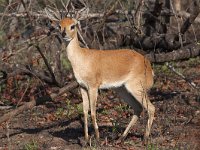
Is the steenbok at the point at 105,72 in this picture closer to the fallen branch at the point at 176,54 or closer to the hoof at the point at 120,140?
the hoof at the point at 120,140

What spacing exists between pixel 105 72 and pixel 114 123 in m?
1.20

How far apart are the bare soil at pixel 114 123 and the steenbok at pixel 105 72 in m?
0.31

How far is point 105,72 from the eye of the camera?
7812 millimetres

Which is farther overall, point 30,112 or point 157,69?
point 157,69

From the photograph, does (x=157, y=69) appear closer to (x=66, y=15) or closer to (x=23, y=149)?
(x=66, y=15)

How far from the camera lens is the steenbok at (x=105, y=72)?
755 cm

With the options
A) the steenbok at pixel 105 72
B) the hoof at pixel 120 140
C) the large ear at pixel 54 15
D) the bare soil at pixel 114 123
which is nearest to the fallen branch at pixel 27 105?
the bare soil at pixel 114 123

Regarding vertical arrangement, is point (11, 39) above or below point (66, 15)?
below

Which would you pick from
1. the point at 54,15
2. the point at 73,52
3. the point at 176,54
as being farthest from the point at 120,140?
the point at 176,54

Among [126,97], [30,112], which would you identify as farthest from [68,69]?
[126,97]

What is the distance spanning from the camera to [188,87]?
10719mm

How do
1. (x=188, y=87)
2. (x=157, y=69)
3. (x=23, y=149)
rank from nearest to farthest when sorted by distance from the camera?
(x=23, y=149), (x=188, y=87), (x=157, y=69)

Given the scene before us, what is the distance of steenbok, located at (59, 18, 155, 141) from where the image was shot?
755 cm

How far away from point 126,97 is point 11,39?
15.5 ft
